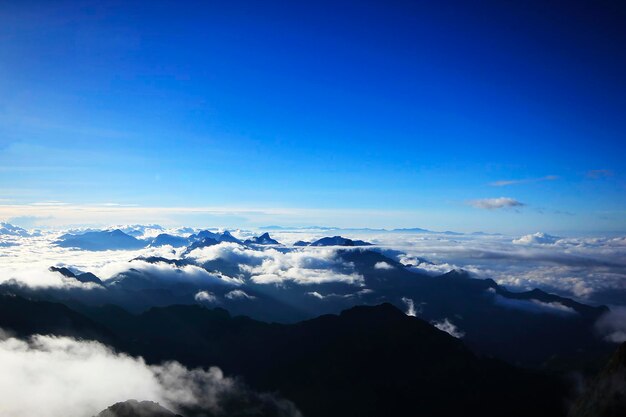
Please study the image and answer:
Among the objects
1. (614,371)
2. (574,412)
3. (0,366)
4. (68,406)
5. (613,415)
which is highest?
(614,371)

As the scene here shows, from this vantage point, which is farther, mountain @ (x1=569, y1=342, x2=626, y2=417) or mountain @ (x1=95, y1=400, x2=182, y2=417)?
mountain @ (x1=95, y1=400, x2=182, y2=417)

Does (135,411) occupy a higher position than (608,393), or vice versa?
(608,393)

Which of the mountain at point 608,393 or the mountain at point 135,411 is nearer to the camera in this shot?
the mountain at point 608,393

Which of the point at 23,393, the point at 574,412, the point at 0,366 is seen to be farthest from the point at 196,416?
the point at 574,412

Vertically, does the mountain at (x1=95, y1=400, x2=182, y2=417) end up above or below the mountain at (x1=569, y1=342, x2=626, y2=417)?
below

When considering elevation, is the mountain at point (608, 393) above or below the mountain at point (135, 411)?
above

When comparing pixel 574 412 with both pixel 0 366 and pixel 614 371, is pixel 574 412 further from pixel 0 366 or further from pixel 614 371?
pixel 0 366

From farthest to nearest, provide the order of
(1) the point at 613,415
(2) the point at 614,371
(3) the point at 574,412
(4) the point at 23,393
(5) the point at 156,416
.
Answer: (4) the point at 23,393
(5) the point at 156,416
(3) the point at 574,412
(2) the point at 614,371
(1) the point at 613,415

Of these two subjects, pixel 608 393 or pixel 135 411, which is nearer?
pixel 608 393
